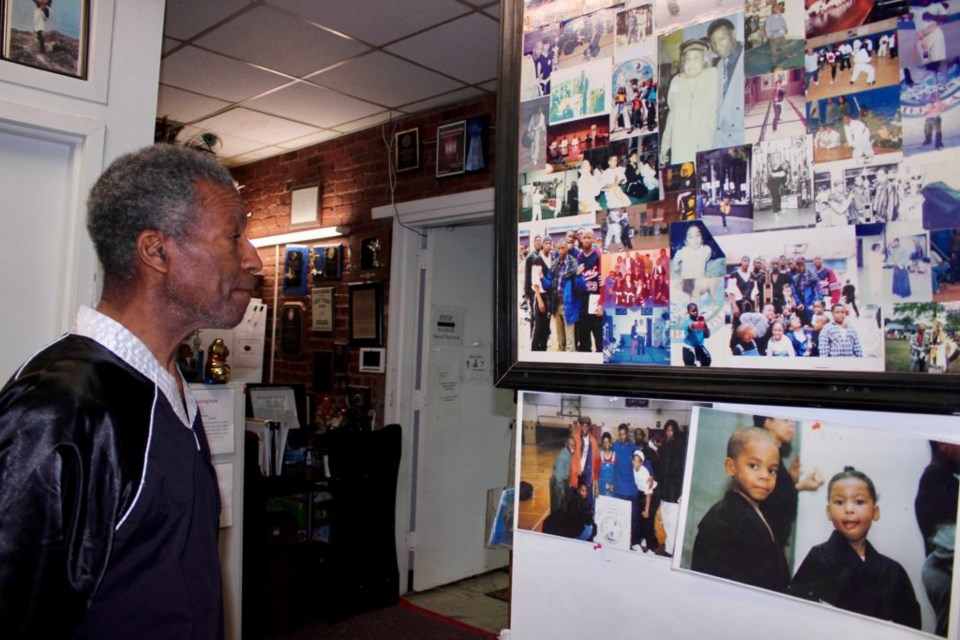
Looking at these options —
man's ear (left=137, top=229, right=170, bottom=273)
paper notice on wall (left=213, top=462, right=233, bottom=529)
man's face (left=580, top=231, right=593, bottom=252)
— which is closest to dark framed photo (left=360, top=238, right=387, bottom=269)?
paper notice on wall (left=213, top=462, right=233, bottom=529)

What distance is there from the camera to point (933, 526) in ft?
2.31

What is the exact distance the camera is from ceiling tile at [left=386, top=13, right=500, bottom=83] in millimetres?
3422

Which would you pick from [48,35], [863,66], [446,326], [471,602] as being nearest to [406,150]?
[446,326]

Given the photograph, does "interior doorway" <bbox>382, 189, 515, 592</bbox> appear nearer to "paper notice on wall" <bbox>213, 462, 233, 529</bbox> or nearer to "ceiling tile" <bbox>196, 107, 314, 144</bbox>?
"ceiling tile" <bbox>196, 107, 314, 144</bbox>

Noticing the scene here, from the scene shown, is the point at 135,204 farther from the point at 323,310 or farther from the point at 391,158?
the point at 323,310

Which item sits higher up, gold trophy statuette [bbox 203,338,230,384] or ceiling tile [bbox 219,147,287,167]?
ceiling tile [bbox 219,147,287,167]

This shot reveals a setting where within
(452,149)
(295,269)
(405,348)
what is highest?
(452,149)

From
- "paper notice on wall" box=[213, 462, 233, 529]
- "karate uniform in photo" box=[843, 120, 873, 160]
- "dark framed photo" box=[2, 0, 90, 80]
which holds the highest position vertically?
"dark framed photo" box=[2, 0, 90, 80]

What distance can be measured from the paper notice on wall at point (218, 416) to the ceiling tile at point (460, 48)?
2016 mm

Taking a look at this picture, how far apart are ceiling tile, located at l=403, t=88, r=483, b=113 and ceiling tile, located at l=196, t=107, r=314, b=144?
36.5 inches

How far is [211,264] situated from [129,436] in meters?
0.37

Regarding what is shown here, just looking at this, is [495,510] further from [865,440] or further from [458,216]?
[458,216]

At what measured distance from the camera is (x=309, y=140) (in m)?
5.34

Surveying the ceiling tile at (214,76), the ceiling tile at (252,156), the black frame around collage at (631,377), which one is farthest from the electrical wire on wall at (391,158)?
the black frame around collage at (631,377)
